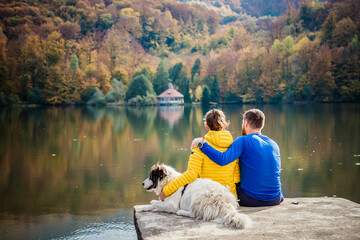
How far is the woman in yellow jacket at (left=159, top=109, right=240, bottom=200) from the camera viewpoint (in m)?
4.09

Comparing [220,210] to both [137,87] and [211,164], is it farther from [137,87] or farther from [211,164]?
[137,87]

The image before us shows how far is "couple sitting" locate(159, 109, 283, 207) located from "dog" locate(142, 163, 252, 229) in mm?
103

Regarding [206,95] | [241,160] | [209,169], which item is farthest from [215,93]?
[209,169]

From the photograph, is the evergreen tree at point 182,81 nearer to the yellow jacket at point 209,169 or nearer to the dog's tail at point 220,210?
the yellow jacket at point 209,169

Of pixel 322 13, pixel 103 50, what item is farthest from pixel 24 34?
pixel 322 13

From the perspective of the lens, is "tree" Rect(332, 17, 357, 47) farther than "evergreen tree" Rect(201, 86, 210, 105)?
No

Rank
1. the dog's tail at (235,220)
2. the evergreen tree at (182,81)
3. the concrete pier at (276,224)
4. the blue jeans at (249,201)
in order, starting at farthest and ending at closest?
the evergreen tree at (182,81) → the blue jeans at (249,201) → the dog's tail at (235,220) → the concrete pier at (276,224)

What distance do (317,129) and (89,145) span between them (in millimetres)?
12280

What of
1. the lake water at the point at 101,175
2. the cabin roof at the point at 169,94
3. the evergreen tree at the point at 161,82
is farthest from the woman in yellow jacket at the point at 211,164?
the evergreen tree at the point at 161,82

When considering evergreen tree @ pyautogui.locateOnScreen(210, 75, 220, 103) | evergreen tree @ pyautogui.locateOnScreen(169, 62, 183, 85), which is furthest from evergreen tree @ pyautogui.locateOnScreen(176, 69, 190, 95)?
evergreen tree @ pyautogui.locateOnScreen(210, 75, 220, 103)

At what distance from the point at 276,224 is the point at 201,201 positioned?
755 millimetres

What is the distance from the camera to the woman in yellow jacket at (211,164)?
4094 mm

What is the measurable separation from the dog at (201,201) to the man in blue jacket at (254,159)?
36 cm

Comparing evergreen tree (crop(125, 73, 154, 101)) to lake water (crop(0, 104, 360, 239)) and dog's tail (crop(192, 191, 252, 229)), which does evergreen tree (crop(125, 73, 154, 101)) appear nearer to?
lake water (crop(0, 104, 360, 239))
